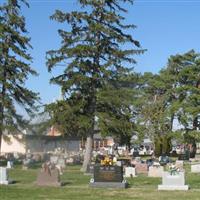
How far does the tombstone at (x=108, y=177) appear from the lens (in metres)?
23.4

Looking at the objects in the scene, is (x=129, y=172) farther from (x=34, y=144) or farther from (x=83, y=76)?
(x=34, y=144)

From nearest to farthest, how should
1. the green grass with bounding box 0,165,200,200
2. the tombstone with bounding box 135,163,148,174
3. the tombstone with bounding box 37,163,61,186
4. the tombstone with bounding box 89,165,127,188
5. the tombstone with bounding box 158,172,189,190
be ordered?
the green grass with bounding box 0,165,200,200
the tombstone with bounding box 158,172,189,190
the tombstone with bounding box 89,165,127,188
the tombstone with bounding box 37,163,61,186
the tombstone with bounding box 135,163,148,174

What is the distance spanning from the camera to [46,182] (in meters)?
24.2

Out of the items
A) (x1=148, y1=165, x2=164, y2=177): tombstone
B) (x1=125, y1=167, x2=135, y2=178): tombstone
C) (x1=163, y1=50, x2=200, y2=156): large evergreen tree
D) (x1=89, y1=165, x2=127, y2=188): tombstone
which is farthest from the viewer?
(x1=163, y1=50, x2=200, y2=156): large evergreen tree

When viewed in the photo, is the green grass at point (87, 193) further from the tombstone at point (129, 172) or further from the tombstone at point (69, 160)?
the tombstone at point (69, 160)

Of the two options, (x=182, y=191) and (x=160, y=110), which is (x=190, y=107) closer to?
(x=160, y=110)

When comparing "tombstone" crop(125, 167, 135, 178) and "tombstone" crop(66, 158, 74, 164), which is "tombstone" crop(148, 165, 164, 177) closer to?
"tombstone" crop(125, 167, 135, 178)

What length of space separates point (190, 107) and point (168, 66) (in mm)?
8291

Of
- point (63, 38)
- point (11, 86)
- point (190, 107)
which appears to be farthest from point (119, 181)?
point (190, 107)

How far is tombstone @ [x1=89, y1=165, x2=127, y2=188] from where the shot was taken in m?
23.4

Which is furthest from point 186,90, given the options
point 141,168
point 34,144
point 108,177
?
point 108,177

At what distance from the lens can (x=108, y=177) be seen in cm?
2356

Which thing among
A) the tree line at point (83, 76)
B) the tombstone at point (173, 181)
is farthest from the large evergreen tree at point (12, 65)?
the tombstone at point (173, 181)

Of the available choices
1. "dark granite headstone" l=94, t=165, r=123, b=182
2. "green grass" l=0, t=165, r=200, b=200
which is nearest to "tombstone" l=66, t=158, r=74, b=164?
"green grass" l=0, t=165, r=200, b=200
